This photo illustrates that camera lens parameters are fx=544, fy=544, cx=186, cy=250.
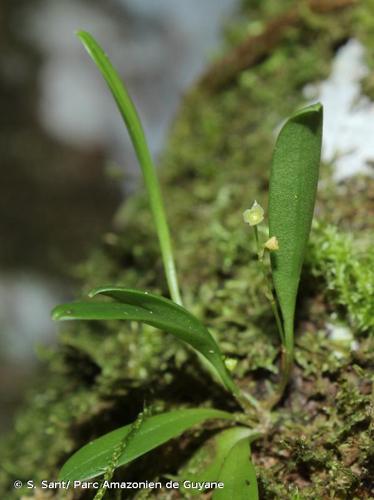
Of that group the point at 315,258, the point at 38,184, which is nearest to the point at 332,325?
the point at 315,258

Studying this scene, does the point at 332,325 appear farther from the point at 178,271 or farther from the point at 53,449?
the point at 53,449

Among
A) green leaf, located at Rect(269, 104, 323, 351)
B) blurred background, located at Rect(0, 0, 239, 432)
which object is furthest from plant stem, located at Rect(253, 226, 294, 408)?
blurred background, located at Rect(0, 0, 239, 432)

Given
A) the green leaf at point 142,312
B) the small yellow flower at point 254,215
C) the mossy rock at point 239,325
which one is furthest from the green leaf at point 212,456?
the small yellow flower at point 254,215

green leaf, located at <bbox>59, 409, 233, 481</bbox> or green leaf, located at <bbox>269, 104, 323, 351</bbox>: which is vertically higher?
green leaf, located at <bbox>269, 104, 323, 351</bbox>

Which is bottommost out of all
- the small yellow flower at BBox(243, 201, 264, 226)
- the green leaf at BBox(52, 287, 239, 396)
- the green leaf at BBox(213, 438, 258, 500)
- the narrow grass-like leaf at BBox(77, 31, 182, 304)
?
the green leaf at BBox(213, 438, 258, 500)

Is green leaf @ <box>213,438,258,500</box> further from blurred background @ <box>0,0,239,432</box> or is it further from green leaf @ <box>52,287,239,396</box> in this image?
blurred background @ <box>0,0,239,432</box>

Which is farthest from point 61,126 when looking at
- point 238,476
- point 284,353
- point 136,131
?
point 238,476
